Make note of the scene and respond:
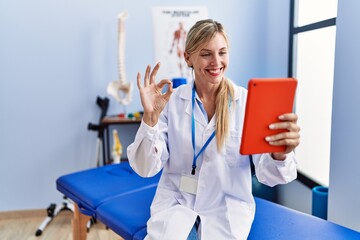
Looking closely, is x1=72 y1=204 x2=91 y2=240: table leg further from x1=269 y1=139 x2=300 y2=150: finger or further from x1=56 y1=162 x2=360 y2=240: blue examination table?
x1=269 y1=139 x2=300 y2=150: finger

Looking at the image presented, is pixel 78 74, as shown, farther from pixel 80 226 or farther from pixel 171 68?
pixel 80 226

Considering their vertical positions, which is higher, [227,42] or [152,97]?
[227,42]

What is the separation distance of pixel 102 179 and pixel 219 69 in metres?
1.00

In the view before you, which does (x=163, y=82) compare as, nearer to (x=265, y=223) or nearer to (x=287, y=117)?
(x=287, y=117)

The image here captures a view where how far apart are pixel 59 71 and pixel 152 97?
1.70m

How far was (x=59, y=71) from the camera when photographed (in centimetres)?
266

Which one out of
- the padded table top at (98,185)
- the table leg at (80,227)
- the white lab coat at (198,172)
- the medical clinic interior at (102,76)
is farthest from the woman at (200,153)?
the medical clinic interior at (102,76)

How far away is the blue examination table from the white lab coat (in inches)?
3.8

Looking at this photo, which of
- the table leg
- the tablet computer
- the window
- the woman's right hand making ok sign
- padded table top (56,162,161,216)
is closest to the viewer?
the tablet computer

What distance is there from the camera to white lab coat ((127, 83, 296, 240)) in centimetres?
121

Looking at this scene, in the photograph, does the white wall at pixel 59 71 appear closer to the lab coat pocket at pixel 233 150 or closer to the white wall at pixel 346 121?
the white wall at pixel 346 121

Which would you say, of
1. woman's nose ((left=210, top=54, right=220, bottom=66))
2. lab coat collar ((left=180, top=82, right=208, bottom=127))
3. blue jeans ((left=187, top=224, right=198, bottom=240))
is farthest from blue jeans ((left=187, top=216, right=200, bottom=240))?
woman's nose ((left=210, top=54, right=220, bottom=66))

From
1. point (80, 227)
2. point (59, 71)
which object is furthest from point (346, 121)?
point (59, 71)

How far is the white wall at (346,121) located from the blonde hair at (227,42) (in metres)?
0.51
